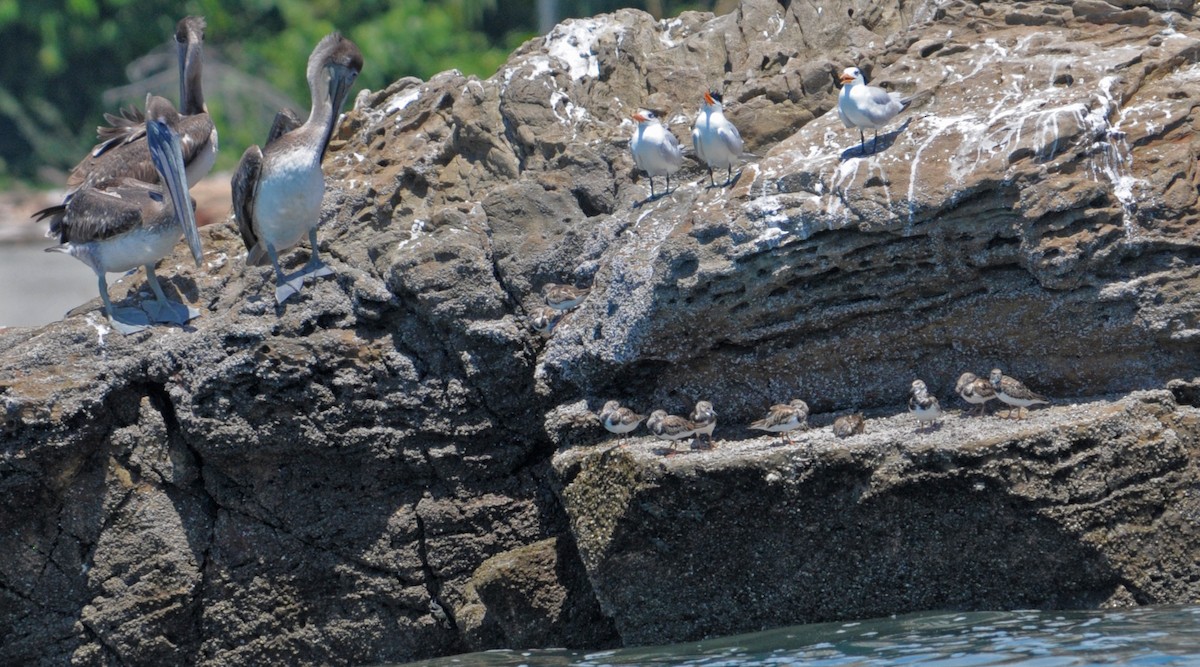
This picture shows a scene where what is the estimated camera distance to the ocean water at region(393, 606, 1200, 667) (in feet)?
26.0

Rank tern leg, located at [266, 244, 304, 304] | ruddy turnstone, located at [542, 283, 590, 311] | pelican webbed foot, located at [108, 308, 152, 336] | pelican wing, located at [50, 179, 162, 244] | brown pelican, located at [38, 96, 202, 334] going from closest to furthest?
1. ruddy turnstone, located at [542, 283, 590, 311]
2. tern leg, located at [266, 244, 304, 304]
3. pelican webbed foot, located at [108, 308, 152, 336]
4. brown pelican, located at [38, 96, 202, 334]
5. pelican wing, located at [50, 179, 162, 244]

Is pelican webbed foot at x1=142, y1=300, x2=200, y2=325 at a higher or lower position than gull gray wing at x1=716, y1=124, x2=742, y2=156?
lower

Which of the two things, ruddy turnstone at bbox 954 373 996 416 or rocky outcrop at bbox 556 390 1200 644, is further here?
ruddy turnstone at bbox 954 373 996 416

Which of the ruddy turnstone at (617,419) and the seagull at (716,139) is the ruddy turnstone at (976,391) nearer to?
the ruddy turnstone at (617,419)

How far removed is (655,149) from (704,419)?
196 cm

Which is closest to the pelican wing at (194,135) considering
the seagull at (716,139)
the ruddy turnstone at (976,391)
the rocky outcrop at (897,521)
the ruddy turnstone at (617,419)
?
the seagull at (716,139)

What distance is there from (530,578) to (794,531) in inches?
66.5

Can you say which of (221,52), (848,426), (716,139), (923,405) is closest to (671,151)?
(716,139)

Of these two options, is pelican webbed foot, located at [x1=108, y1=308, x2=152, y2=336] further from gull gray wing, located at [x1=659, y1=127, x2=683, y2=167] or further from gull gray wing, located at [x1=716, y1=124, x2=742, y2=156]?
gull gray wing, located at [x1=716, y1=124, x2=742, y2=156]

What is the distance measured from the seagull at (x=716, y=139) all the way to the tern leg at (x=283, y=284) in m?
2.61

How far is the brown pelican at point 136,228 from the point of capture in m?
10.8

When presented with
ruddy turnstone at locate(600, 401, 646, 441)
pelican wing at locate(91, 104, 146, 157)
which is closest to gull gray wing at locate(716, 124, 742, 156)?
ruddy turnstone at locate(600, 401, 646, 441)

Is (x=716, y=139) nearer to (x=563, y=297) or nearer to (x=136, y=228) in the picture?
(x=563, y=297)

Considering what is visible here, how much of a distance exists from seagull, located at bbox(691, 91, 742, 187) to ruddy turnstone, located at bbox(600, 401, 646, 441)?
5.24 feet
